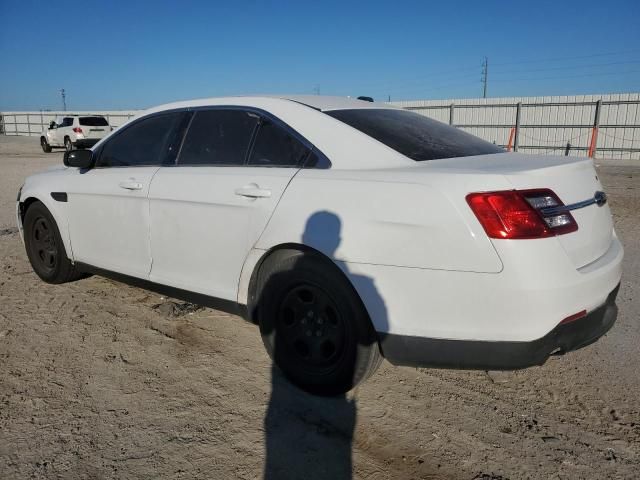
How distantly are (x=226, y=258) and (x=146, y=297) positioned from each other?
5.69ft

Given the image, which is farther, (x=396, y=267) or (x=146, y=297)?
(x=146, y=297)

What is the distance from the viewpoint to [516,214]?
2.28 m

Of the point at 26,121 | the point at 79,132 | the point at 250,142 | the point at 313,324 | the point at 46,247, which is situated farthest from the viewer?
the point at 26,121

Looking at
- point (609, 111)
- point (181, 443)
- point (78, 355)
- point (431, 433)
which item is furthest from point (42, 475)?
point (609, 111)

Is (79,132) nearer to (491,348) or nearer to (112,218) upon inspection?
(112,218)

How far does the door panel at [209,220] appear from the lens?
300cm

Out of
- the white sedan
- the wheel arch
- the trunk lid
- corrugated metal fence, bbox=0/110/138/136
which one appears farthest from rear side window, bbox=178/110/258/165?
corrugated metal fence, bbox=0/110/138/136

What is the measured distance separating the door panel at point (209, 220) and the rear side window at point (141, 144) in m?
0.29

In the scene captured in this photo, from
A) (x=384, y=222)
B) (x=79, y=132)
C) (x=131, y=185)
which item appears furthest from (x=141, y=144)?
(x=79, y=132)

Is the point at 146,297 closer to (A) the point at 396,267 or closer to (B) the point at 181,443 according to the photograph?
(B) the point at 181,443

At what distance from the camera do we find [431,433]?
2572mm

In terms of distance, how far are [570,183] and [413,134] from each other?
0.96 m

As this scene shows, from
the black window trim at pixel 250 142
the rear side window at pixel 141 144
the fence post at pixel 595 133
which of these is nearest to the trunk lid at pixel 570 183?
the black window trim at pixel 250 142

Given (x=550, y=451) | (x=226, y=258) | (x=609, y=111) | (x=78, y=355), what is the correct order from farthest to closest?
(x=609, y=111) → (x=78, y=355) → (x=226, y=258) → (x=550, y=451)
